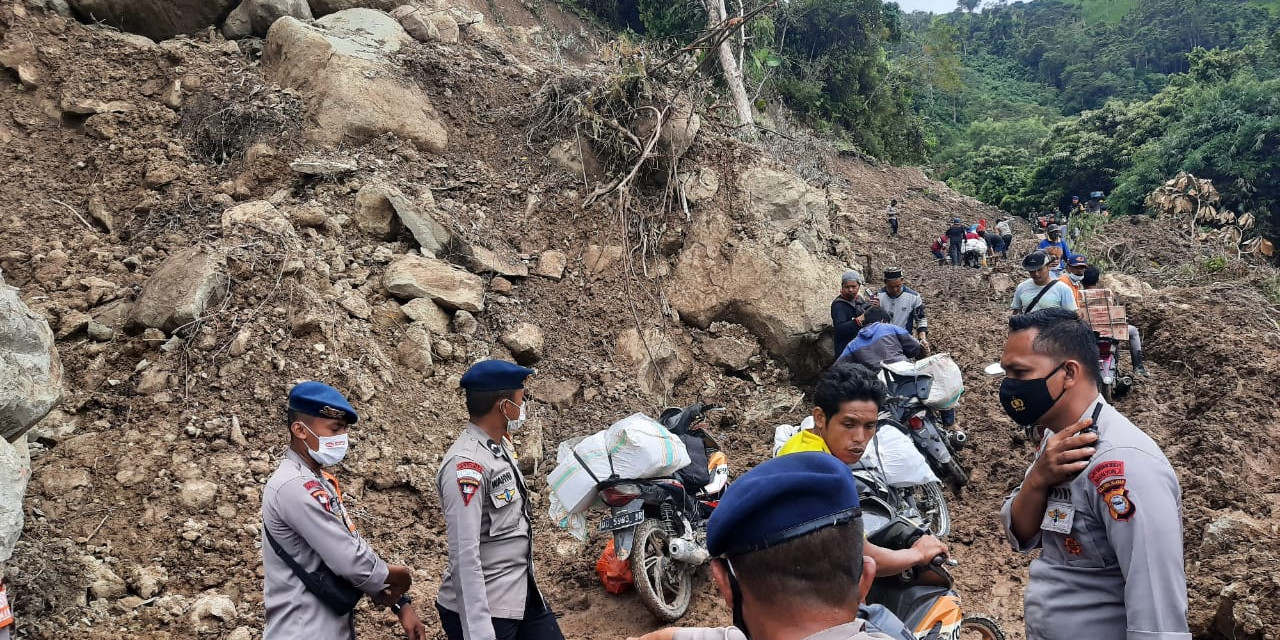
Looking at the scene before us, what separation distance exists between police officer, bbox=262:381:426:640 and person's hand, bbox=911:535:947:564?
73.3 inches

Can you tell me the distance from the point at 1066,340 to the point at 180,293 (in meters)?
5.65

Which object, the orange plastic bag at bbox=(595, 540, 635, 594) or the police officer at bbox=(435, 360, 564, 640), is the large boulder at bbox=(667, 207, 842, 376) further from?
the police officer at bbox=(435, 360, 564, 640)

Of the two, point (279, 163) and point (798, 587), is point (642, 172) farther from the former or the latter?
point (798, 587)

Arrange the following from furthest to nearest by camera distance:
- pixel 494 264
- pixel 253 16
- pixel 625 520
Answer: pixel 253 16, pixel 494 264, pixel 625 520

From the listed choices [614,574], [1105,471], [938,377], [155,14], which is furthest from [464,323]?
[155,14]

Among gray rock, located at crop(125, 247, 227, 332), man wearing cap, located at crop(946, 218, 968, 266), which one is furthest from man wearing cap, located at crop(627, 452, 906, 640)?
man wearing cap, located at crop(946, 218, 968, 266)

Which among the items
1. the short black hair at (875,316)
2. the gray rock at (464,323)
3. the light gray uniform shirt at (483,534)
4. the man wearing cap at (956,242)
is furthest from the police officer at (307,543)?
the man wearing cap at (956,242)

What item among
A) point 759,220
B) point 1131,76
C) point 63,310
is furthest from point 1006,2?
point 63,310

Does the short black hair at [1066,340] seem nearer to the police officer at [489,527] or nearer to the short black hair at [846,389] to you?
the short black hair at [846,389]

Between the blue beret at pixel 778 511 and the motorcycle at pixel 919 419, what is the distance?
3719mm

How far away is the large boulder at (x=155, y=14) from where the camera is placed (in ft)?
27.6

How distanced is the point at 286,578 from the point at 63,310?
14.2ft

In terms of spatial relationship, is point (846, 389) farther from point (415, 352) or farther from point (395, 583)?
point (415, 352)

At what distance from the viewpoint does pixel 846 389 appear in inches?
117
